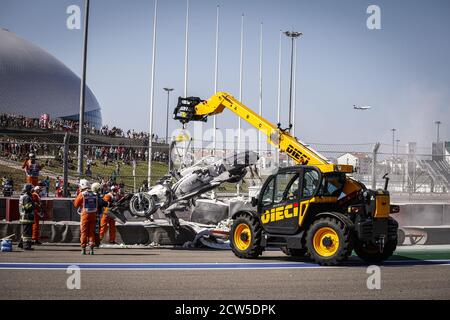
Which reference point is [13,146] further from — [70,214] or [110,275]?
[110,275]

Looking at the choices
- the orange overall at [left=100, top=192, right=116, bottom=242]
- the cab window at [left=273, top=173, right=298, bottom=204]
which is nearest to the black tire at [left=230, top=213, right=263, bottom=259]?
the cab window at [left=273, top=173, right=298, bottom=204]

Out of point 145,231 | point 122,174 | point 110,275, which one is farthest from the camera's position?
point 122,174

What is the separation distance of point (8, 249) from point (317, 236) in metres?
6.56

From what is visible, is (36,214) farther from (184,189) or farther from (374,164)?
(374,164)

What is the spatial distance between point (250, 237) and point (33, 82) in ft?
245

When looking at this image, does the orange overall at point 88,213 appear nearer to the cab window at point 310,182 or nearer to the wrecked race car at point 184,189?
the wrecked race car at point 184,189

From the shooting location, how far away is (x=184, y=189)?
1475cm

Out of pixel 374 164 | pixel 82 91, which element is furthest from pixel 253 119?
pixel 82 91

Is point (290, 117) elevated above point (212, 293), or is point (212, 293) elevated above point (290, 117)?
point (290, 117)

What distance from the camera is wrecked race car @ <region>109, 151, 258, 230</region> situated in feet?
47.3

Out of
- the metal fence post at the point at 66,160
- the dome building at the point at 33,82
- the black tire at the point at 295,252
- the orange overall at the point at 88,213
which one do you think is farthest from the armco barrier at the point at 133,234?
the dome building at the point at 33,82

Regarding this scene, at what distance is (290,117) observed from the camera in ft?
127

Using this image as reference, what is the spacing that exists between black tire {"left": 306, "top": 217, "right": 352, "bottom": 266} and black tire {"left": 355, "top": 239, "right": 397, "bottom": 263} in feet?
3.24

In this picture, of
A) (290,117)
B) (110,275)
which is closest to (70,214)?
(110,275)
